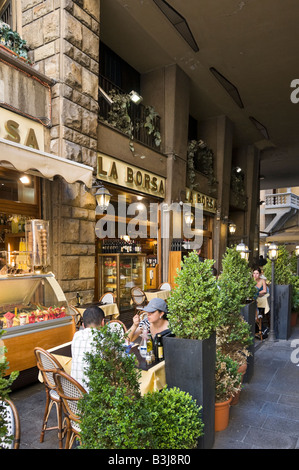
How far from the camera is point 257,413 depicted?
3.79 meters

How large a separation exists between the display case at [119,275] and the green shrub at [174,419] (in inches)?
275

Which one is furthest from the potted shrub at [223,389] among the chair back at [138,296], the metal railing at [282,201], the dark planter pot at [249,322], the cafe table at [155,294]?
the metal railing at [282,201]

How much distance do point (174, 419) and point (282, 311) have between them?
18.6 feet

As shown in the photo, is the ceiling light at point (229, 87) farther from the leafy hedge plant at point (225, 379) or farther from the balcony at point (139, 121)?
the leafy hedge plant at point (225, 379)

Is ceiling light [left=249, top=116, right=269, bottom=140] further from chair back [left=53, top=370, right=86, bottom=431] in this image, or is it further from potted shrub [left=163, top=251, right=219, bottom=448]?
chair back [left=53, top=370, right=86, bottom=431]

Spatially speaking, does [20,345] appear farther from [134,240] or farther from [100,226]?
[134,240]

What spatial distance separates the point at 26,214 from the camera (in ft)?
20.1

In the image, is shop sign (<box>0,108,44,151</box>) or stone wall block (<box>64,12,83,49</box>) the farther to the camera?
stone wall block (<box>64,12,83,49</box>)

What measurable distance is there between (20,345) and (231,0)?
8.79m

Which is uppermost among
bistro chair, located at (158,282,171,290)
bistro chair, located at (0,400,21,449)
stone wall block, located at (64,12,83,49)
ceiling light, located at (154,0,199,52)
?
ceiling light, located at (154,0,199,52)

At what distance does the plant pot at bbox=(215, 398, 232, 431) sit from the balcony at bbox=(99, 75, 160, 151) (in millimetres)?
6708

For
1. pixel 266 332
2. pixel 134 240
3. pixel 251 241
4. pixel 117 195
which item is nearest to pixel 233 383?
pixel 266 332

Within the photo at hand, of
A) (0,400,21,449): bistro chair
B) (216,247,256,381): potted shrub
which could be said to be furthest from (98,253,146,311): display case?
(0,400,21,449): bistro chair

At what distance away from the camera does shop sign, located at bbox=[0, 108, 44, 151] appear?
5.41 m
